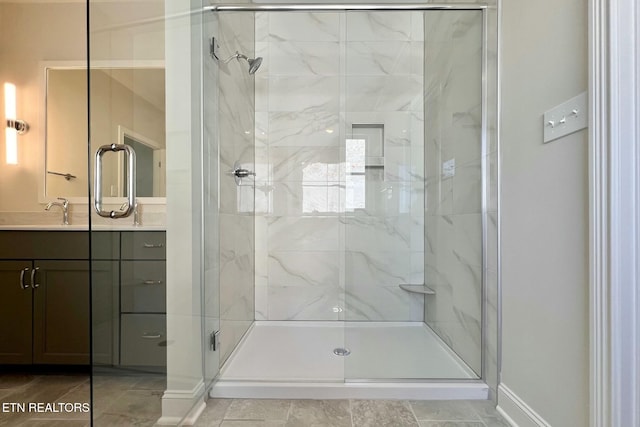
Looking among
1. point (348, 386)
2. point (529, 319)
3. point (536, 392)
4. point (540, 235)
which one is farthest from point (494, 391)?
point (540, 235)

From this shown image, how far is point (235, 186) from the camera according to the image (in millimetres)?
2086

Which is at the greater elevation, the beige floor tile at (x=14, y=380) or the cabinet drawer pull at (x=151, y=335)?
the cabinet drawer pull at (x=151, y=335)

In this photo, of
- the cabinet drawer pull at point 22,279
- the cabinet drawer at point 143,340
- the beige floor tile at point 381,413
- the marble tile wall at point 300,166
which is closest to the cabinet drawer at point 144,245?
the cabinet drawer at point 143,340

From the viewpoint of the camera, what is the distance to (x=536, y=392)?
122cm

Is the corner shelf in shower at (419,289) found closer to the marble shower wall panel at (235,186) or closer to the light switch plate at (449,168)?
the light switch plate at (449,168)

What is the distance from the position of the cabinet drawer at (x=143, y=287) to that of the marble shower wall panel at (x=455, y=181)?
5.31 feet

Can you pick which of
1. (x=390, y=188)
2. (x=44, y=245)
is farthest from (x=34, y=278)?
(x=390, y=188)

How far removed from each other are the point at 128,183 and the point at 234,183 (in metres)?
0.89

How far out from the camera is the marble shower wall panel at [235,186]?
70.7 inches

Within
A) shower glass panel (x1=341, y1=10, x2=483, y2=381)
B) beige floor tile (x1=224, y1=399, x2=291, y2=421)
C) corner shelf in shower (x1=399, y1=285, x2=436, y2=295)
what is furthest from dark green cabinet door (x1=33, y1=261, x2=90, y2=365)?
corner shelf in shower (x1=399, y1=285, x2=436, y2=295)

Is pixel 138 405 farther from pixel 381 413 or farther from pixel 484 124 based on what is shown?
pixel 484 124

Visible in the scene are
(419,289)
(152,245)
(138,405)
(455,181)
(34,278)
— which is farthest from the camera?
(419,289)

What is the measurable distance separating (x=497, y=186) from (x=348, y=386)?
131 centimetres

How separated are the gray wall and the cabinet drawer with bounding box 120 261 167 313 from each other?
1.59 metres
